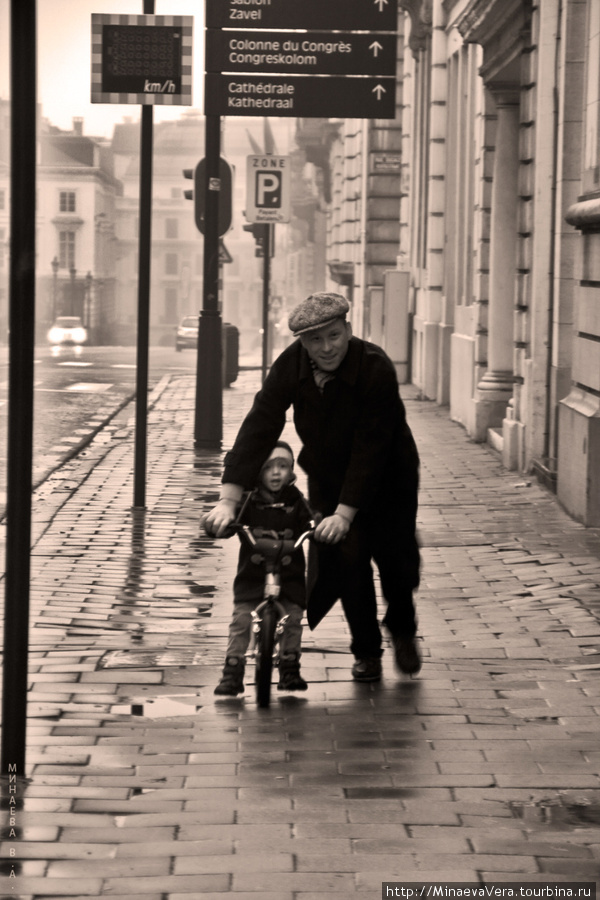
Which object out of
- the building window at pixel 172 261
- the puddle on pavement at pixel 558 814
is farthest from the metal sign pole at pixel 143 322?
the building window at pixel 172 261

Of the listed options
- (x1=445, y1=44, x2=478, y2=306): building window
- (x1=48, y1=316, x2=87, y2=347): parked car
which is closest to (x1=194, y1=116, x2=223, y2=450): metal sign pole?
(x1=445, y1=44, x2=478, y2=306): building window

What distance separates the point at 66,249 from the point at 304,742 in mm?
113964

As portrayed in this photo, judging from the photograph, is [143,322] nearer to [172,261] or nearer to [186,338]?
[186,338]

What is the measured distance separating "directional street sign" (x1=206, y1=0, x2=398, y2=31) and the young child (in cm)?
861

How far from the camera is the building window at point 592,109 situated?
35.1 feet

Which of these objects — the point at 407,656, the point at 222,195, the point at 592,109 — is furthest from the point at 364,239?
the point at 407,656

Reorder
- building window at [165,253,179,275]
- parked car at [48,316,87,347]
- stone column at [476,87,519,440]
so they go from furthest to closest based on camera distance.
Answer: building window at [165,253,179,275] → parked car at [48,316,87,347] → stone column at [476,87,519,440]

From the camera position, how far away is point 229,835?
431cm

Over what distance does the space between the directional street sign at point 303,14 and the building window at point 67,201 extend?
337 ft

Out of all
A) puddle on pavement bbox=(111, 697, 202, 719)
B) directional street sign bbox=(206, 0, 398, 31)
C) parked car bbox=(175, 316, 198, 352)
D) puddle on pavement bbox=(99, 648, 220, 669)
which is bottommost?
puddle on pavement bbox=(111, 697, 202, 719)

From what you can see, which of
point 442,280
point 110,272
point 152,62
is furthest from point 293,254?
point 152,62

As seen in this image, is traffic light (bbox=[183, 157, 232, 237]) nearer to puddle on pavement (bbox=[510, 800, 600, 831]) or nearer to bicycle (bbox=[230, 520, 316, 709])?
bicycle (bbox=[230, 520, 316, 709])

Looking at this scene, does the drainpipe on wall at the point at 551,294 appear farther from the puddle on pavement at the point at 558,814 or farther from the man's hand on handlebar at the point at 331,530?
the puddle on pavement at the point at 558,814

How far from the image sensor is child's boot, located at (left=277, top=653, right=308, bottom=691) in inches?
235
